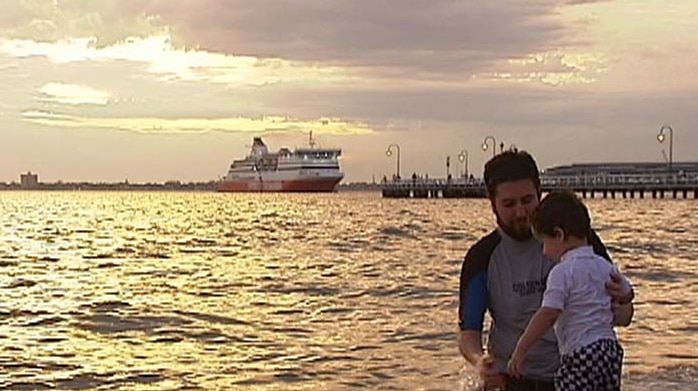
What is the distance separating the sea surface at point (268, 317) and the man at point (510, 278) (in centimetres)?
47

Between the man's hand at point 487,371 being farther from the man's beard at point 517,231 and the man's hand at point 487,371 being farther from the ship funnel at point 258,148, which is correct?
the ship funnel at point 258,148

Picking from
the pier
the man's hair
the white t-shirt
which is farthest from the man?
the pier

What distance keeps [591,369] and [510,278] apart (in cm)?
49

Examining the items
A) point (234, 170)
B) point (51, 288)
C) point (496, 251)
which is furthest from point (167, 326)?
point (234, 170)

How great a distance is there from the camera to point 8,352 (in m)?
14.3

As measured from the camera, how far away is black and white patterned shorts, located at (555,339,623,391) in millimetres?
4180

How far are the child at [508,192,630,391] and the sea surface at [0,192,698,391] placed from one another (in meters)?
0.75

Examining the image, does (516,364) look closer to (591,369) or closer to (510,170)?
(591,369)

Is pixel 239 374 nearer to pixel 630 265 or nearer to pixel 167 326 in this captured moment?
pixel 167 326

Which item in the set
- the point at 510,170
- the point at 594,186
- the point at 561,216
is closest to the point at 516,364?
the point at 561,216

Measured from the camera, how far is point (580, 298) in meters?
4.18

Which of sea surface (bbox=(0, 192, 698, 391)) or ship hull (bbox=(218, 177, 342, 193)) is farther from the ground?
ship hull (bbox=(218, 177, 342, 193))

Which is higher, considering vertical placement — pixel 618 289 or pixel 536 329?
pixel 618 289

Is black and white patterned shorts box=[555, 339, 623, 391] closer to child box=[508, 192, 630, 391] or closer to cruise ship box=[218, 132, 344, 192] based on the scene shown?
child box=[508, 192, 630, 391]
